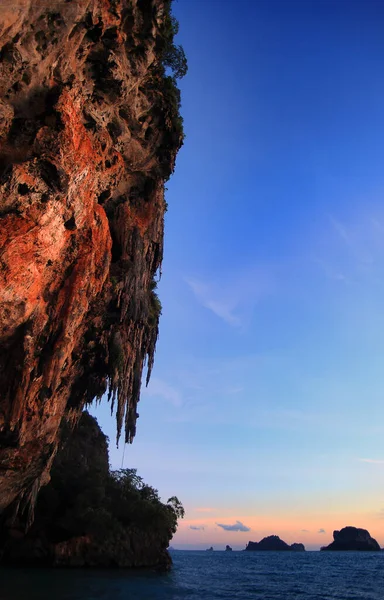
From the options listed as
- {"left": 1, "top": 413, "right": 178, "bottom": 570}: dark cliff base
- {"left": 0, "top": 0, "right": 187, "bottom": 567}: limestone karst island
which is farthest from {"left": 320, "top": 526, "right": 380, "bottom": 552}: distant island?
{"left": 0, "top": 0, "right": 187, "bottom": 567}: limestone karst island

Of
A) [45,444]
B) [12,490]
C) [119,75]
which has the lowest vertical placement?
[12,490]

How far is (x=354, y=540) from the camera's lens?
485ft

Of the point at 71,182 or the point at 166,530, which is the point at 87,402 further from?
the point at 166,530

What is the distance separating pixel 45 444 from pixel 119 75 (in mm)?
15272

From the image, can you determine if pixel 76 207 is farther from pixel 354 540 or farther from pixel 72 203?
pixel 354 540

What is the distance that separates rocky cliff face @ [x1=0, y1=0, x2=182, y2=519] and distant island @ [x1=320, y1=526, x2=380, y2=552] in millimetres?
165975

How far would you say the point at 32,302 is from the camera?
41.2ft

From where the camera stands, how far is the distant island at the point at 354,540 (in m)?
147

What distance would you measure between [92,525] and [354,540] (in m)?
156

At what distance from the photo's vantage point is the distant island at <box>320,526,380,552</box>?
146875 mm

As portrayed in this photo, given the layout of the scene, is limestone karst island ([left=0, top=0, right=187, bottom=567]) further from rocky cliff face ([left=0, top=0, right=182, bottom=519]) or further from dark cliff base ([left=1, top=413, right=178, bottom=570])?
dark cliff base ([left=1, top=413, right=178, bottom=570])

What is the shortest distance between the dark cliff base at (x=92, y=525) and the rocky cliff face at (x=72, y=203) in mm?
13350

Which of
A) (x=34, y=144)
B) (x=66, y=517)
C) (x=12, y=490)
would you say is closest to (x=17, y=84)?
(x=34, y=144)

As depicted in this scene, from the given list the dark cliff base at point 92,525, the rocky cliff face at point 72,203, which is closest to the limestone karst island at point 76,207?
the rocky cliff face at point 72,203
